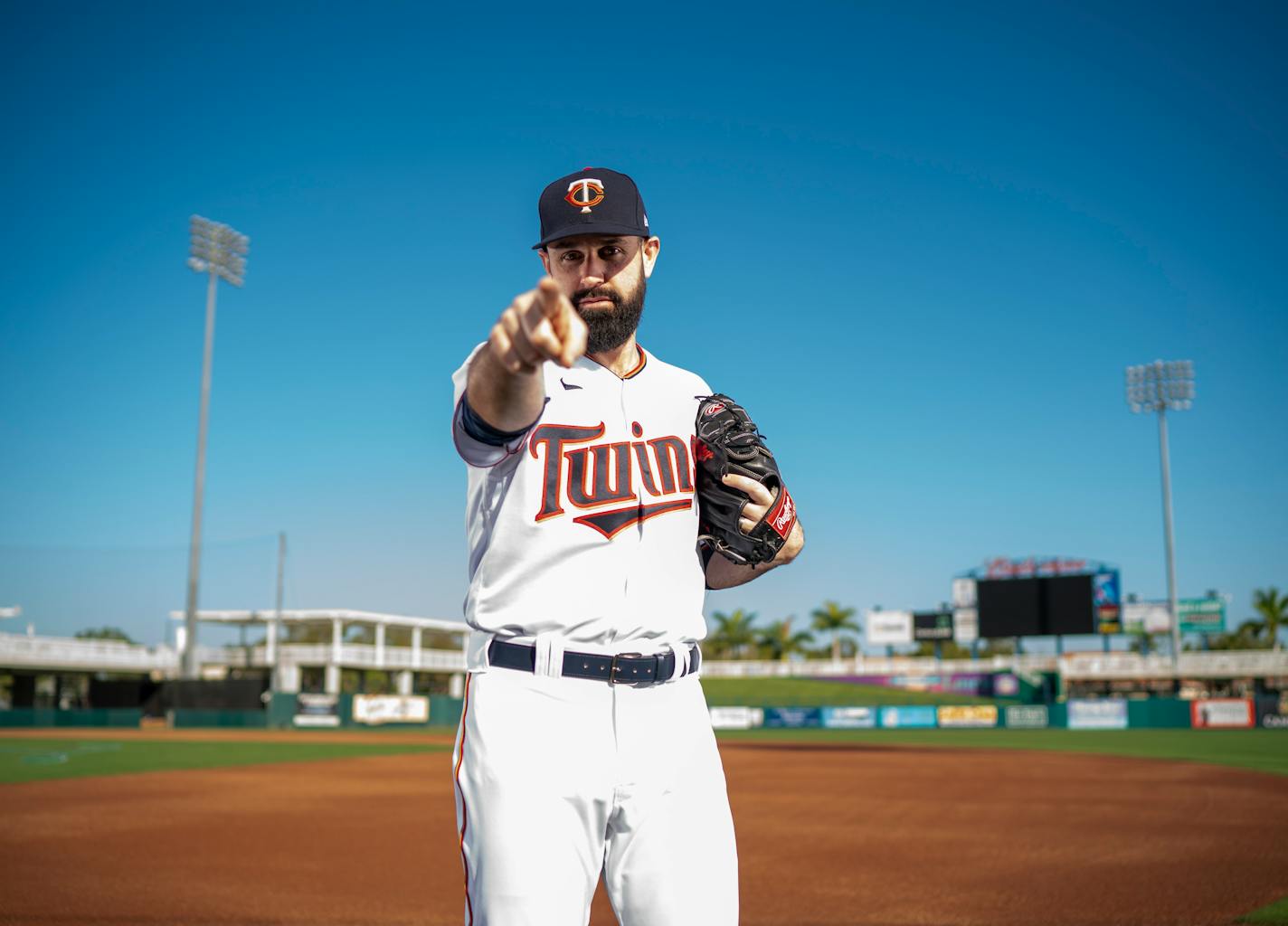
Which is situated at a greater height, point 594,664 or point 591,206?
point 591,206

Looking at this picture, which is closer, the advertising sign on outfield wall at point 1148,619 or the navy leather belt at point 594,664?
the navy leather belt at point 594,664

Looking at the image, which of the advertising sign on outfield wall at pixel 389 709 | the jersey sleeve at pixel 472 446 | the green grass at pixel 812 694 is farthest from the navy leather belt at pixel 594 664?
the green grass at pixel 812 694

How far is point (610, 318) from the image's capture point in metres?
2.41

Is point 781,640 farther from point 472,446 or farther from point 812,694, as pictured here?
point 472,446

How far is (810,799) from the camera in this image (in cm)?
1316

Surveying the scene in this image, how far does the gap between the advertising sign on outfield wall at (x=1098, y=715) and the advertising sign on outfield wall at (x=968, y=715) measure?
3.34 m

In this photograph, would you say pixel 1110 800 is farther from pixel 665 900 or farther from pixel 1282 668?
pixel 1282 668

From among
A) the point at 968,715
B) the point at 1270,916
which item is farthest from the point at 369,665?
the point at 1270,916

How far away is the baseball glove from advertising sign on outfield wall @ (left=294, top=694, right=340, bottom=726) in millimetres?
36559

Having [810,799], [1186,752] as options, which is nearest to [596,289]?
[810,799]

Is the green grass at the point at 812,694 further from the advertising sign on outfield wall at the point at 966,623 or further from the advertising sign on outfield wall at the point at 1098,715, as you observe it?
the advertising sign on outfield wall at the point at 1098,715

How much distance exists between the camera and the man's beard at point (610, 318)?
2.39 m

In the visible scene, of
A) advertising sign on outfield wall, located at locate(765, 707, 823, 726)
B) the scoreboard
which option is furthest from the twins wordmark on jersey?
the scoreboard

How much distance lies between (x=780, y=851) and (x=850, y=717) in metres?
33.5
